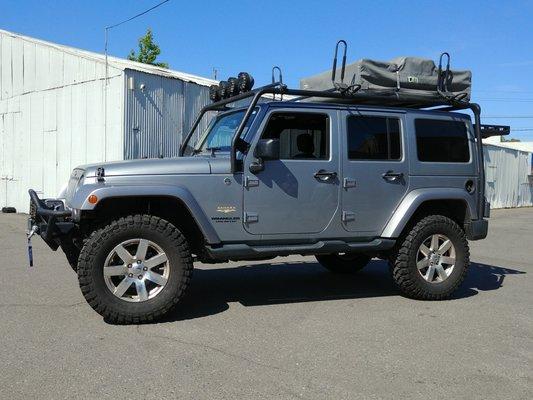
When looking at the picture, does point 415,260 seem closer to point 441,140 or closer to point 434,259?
point 434,259

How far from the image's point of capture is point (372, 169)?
6.04 meters

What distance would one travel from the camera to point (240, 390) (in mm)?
3662

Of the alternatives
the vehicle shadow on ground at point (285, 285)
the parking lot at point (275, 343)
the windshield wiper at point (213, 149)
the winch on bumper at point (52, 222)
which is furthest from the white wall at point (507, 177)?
the winch on bumper at point (52, 222)

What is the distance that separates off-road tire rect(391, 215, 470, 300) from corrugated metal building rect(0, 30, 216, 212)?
877cm

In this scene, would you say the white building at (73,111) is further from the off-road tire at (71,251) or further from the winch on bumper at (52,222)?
the winch on bumper at (52,222)

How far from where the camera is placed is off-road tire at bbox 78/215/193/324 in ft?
16.2

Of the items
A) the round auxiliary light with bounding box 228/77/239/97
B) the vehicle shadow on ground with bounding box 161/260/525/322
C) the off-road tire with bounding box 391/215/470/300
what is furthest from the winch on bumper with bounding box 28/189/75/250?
the off-road tire with bounding box 391/215/470/300

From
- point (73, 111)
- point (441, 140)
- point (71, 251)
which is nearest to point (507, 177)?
point (73, 111)

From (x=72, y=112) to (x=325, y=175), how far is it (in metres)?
10.9

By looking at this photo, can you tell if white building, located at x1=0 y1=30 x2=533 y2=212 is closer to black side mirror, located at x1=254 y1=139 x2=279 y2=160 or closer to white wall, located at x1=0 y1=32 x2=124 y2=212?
white wall, located at x1=0 y1=32 x2=124 y2=212

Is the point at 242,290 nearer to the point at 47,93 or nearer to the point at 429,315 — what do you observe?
the point at 429,315

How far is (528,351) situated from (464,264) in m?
1.87

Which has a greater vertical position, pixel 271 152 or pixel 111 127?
pixel 111 127

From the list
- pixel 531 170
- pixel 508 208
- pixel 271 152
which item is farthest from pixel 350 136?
pixel 531 170
